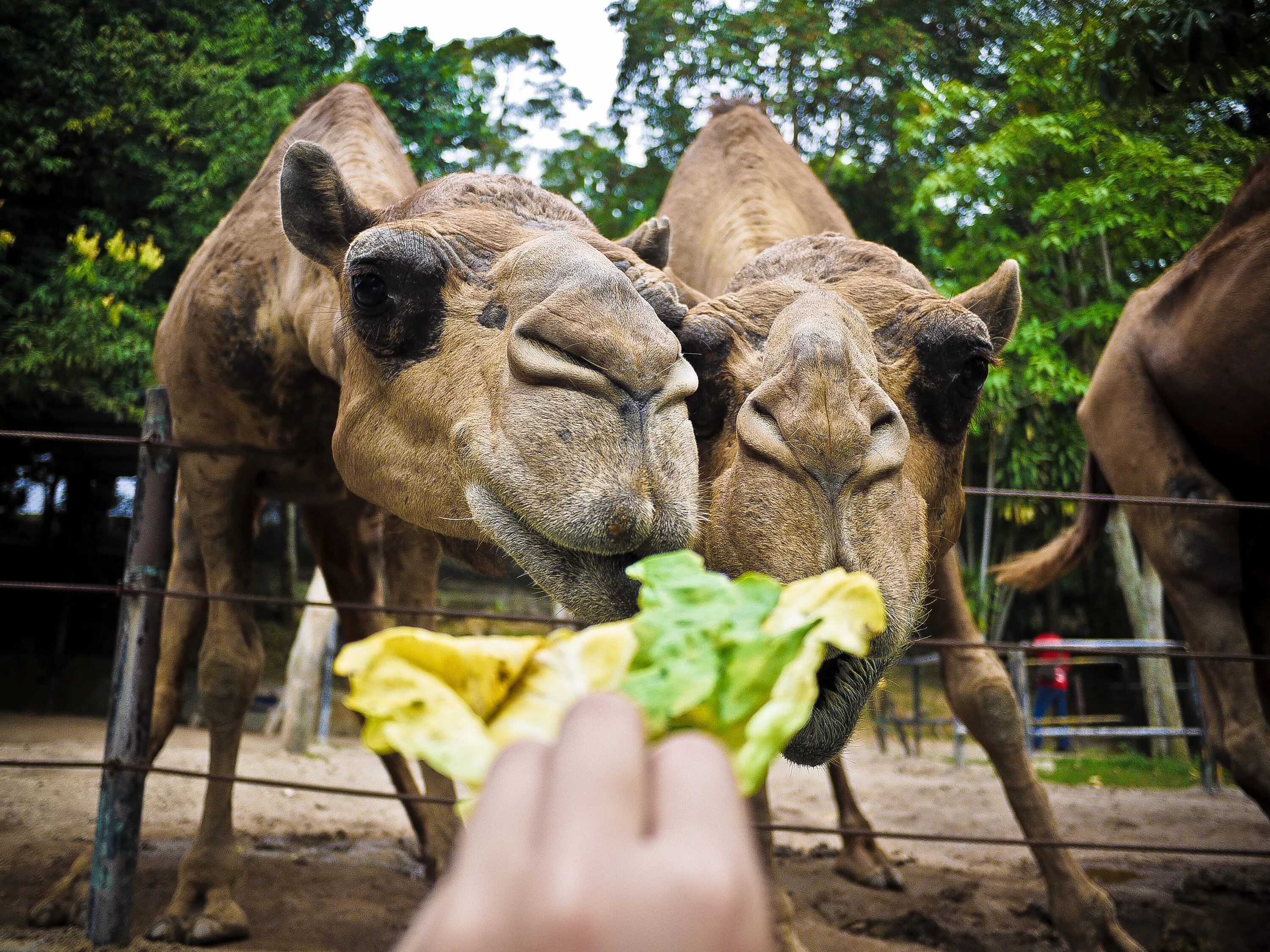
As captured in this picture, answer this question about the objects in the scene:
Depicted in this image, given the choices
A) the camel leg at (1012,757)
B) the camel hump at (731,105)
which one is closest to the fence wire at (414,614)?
the camel leg at (1012,757)

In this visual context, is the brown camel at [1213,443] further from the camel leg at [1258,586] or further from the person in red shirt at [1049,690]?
the person in red shirt at [1049,690]

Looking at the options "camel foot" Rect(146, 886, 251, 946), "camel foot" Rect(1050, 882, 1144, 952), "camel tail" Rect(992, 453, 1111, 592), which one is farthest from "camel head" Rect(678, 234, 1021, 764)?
"camel tail" Rect(992, 453, 1111, 592)

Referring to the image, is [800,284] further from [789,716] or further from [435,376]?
[789,716]

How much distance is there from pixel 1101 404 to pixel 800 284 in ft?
8.95

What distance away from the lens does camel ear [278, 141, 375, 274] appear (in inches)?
114

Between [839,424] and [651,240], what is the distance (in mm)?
1249

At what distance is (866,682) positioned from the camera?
2.34 meters

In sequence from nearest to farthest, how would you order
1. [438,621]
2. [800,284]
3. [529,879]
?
[529,879], [800,284], [438,621]

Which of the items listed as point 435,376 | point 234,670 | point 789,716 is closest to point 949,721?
point 234,670

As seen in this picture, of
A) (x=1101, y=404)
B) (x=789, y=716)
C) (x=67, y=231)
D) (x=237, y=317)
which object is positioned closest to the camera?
(x=789, y=716)

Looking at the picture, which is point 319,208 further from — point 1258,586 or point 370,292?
point 1258,586

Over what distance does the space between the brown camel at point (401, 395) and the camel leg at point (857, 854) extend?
2.19 meters

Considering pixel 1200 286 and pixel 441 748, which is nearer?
pixel 441 748

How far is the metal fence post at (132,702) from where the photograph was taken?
3436 mm
